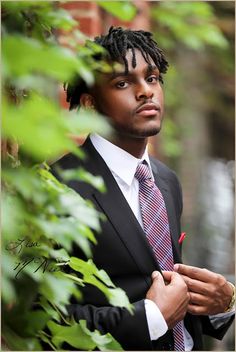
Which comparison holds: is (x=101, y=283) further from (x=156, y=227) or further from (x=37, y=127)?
(x=37, y=127)

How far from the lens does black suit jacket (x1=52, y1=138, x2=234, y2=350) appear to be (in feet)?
6.22

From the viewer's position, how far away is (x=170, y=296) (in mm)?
1904

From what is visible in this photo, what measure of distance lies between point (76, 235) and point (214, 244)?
5.82 meters

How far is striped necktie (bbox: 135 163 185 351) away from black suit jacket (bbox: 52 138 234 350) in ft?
0.11

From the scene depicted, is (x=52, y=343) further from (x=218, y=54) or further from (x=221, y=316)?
(x=218, y=54)

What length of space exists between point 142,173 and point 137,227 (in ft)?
0.59

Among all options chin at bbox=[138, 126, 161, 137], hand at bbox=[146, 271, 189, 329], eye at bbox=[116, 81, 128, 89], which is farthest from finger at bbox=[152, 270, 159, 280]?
eye at bbox=[116, 81, 128, 89]

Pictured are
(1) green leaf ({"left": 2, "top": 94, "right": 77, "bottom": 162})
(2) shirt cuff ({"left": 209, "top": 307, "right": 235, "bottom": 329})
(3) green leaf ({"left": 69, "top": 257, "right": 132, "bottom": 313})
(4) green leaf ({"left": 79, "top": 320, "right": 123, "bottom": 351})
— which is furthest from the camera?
(2) shirt cuff ({"left": 209, "top": 307, "right": 235, "bottom": 329})

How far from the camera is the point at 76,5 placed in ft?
14.2

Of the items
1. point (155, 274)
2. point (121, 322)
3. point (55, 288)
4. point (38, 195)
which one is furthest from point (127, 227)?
point (38, 195)

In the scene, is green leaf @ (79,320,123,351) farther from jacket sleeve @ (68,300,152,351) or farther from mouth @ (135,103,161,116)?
mouth @ (135,103,161,116)

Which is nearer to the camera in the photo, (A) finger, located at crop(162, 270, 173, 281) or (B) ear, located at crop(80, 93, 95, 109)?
(A) finger, located at crop(162, 270, 173, 281)

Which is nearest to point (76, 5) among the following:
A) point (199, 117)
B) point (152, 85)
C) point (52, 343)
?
point (152, 85)

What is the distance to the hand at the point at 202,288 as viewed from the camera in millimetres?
1996
